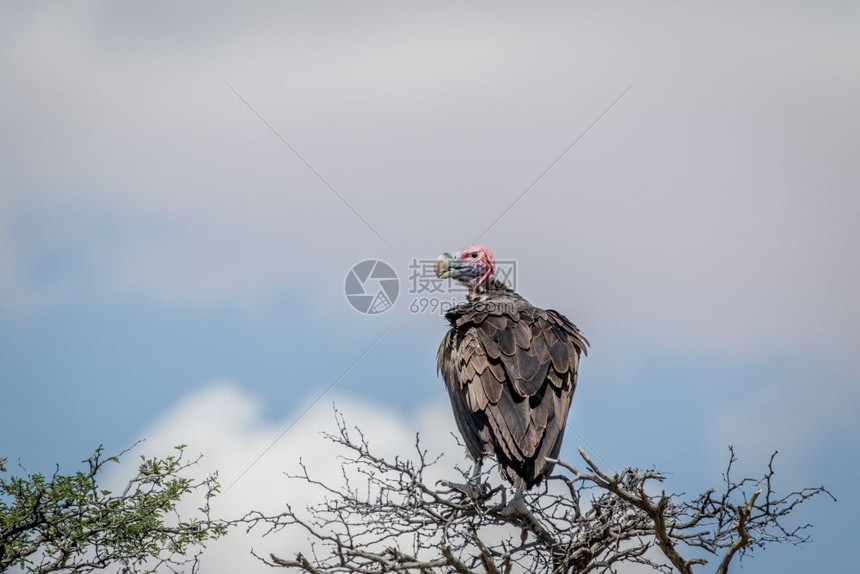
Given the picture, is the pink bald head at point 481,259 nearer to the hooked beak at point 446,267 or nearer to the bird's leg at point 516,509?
the hooked beak at point 446,267

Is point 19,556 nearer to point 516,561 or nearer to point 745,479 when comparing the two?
point 516,561

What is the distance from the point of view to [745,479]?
5.12 meters

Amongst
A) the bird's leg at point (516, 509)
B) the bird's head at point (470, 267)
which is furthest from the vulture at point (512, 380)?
the bird's head at point (470, 267)

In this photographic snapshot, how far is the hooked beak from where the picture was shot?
8875 millimetres

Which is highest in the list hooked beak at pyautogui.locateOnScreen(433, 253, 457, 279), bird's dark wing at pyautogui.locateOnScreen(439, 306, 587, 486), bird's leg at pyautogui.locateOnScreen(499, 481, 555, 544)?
hooked beak at pyautogui.locateOnScreen(433, 253, 457, 279)

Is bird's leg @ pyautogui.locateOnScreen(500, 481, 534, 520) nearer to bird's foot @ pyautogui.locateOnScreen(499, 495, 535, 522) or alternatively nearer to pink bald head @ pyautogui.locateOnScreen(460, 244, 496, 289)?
bird's foot @ pyautogui.locateOnScreen(499, 495, 535, 522)

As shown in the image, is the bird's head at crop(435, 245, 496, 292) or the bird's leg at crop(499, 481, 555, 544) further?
the bird's head at crop(435, 245, 496, 292)

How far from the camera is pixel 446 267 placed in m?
8.90

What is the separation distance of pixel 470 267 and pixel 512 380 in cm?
274

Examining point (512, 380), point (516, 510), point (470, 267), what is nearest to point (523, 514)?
point (516, 510)

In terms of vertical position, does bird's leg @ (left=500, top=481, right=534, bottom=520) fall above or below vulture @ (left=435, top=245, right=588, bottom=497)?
below

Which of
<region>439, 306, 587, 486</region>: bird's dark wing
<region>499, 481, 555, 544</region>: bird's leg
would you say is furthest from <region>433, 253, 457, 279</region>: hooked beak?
<region>499, 481, 555, 544</region>: bird's leg

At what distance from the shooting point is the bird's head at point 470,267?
8.84m

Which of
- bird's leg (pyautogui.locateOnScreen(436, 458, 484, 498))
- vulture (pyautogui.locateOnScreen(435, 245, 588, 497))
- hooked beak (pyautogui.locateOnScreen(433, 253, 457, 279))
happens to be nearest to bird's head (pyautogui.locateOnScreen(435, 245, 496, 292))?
hooked beak (pyautogui.locateOnScreen(433, 253, 457, 279))
